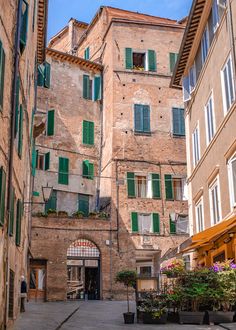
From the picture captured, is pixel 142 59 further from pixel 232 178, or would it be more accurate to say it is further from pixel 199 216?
pixel 232 178

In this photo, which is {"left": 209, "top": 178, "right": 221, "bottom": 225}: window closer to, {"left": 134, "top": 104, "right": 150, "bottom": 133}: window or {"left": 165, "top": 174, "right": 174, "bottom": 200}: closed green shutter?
{"left": 165, "top": 174, "right": 174, "bottom": 200}: closed green shutter

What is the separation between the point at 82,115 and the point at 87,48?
7.41 m

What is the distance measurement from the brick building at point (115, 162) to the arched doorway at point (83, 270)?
2.3 inches

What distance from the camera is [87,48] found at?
37.7m

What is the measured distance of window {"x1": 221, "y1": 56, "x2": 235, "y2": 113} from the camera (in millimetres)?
13174

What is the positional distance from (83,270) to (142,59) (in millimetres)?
15344

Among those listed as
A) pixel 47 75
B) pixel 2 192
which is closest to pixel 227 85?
pixel 2 192

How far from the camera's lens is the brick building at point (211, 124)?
13.0 meters

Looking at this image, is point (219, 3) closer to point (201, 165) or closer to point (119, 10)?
point (201, 165)

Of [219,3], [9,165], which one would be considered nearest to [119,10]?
[219,3]

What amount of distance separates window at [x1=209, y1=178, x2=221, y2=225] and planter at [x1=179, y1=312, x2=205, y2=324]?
3823mm

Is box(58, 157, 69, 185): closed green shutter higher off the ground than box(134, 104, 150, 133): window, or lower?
lower

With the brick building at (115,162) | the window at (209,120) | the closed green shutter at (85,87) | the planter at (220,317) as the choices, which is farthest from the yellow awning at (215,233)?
the closed green shutter at (85,87)

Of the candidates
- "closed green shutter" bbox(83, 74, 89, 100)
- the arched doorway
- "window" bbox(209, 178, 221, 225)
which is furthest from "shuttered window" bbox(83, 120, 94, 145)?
"window" bbox(209, 178, 221, 225)
